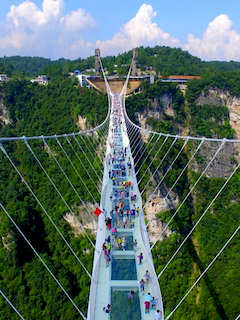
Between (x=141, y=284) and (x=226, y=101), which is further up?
(x=226, y=101)

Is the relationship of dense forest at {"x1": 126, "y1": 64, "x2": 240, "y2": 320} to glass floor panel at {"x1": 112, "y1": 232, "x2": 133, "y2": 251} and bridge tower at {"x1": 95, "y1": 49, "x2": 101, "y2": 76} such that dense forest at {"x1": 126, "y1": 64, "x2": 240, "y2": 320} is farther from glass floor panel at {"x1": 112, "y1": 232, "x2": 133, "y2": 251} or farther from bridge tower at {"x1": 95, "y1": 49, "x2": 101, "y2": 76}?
bridge tower at {"x1": 95, "y1": 49, "x2": 101, "y2": 76}

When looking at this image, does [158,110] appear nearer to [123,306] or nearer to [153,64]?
[153,64]

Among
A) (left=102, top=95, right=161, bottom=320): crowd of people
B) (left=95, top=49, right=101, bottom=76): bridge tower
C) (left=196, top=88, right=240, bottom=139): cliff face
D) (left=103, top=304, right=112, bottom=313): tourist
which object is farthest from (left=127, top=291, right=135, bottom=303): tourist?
(left=95, top=49, right=101, bottom=76): bridge tower

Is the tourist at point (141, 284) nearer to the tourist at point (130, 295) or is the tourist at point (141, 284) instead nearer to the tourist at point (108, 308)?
the tourist at point (130, 295)

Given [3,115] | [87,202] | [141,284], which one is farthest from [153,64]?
[141,284]

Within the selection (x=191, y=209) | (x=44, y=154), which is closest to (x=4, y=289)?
(x=44, y=154)

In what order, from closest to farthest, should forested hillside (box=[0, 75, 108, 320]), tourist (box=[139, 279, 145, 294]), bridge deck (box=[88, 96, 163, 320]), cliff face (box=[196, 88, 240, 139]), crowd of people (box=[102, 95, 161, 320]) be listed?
1. bridge deck (box=[88, 96, 163, 320])
2. tourist (box=[139, 279, 145, 294])
3. crowd of people (box=[102, 95, 161, 320])
4. forested hillside (box=[0, 75, 108, 320])
5. cliff face (box=[196, 88, 240, 139])

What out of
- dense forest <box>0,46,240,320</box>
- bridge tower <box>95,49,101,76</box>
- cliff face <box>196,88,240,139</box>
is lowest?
dense forest <box>0,46,240,320</box>

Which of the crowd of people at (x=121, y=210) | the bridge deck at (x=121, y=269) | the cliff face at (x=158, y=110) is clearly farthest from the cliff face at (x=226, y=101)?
the bridge deck at (x=121, y=269)
